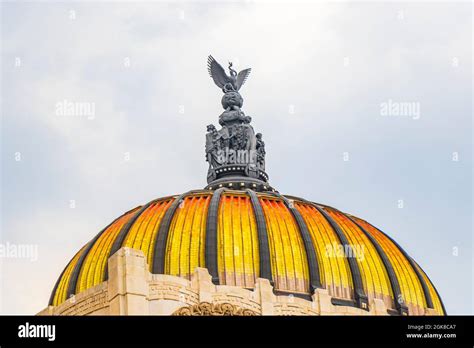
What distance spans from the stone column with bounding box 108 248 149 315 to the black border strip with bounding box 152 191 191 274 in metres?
14.7

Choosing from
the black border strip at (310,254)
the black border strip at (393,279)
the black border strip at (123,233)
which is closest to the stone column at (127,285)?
the black border strip at (123,233)

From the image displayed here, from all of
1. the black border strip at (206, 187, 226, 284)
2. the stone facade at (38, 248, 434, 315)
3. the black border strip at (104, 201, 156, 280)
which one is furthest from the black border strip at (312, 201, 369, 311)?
the black border strip at (104, 201, 156, 280)

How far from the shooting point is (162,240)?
87750 millimetres

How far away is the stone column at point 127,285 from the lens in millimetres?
70000

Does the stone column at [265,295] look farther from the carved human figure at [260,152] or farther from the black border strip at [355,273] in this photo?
the carved human figure at [260,152]

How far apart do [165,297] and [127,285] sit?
2180mm

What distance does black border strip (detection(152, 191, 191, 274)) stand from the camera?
86.1 meters

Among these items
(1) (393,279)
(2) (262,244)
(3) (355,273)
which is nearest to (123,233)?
(2) (262,244)

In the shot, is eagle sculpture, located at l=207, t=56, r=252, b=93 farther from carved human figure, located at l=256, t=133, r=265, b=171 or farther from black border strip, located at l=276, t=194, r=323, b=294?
black border strip, located at l=276, t=194, r=323, b=294
